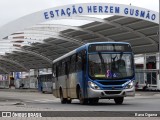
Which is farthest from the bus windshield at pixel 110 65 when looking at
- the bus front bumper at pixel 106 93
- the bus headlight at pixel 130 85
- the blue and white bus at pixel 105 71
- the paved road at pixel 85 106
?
the paved road at pixel 85 106

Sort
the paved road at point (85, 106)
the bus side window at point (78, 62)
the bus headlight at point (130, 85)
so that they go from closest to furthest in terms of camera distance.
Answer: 1. the paved road at point (85, 106)
2. the bus headlight at point (130, 85)
3. the bus side window at point (78, 62)

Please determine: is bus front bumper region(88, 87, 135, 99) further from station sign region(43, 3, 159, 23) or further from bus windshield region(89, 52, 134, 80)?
station sign region(43, 3, 159, 23)

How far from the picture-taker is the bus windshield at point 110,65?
19.5m

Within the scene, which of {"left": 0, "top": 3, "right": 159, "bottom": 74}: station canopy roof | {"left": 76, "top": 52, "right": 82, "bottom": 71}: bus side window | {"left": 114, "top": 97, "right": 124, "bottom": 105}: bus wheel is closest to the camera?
{"left": 76, "top": 52, "right": 82, "bottom": 71}: bus side window

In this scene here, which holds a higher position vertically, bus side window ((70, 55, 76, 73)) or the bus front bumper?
bus side window ((70, 55, 76, 73))

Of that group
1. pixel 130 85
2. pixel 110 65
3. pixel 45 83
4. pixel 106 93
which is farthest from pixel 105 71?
pixel 45 83

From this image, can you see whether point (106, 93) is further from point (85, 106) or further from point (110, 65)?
Result: point (110, 65)

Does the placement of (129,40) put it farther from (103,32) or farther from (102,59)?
(102,59)

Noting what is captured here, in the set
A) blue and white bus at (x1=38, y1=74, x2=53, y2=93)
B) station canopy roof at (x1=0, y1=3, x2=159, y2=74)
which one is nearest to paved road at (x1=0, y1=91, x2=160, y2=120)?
station canopy roof at (x1=0, y1=3, x2=159, y2=74)

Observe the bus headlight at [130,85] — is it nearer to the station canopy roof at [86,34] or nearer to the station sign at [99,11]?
the station sign at [99,11]

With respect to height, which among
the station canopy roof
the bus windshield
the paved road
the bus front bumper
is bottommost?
the paved road

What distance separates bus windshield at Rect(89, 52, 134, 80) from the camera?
19.5m

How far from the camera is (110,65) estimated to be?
1955 centimetres

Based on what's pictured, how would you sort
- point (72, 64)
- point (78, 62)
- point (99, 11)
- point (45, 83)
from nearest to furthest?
point (78, 62), point (72, 64), point (99, 11), point (45, 83)
